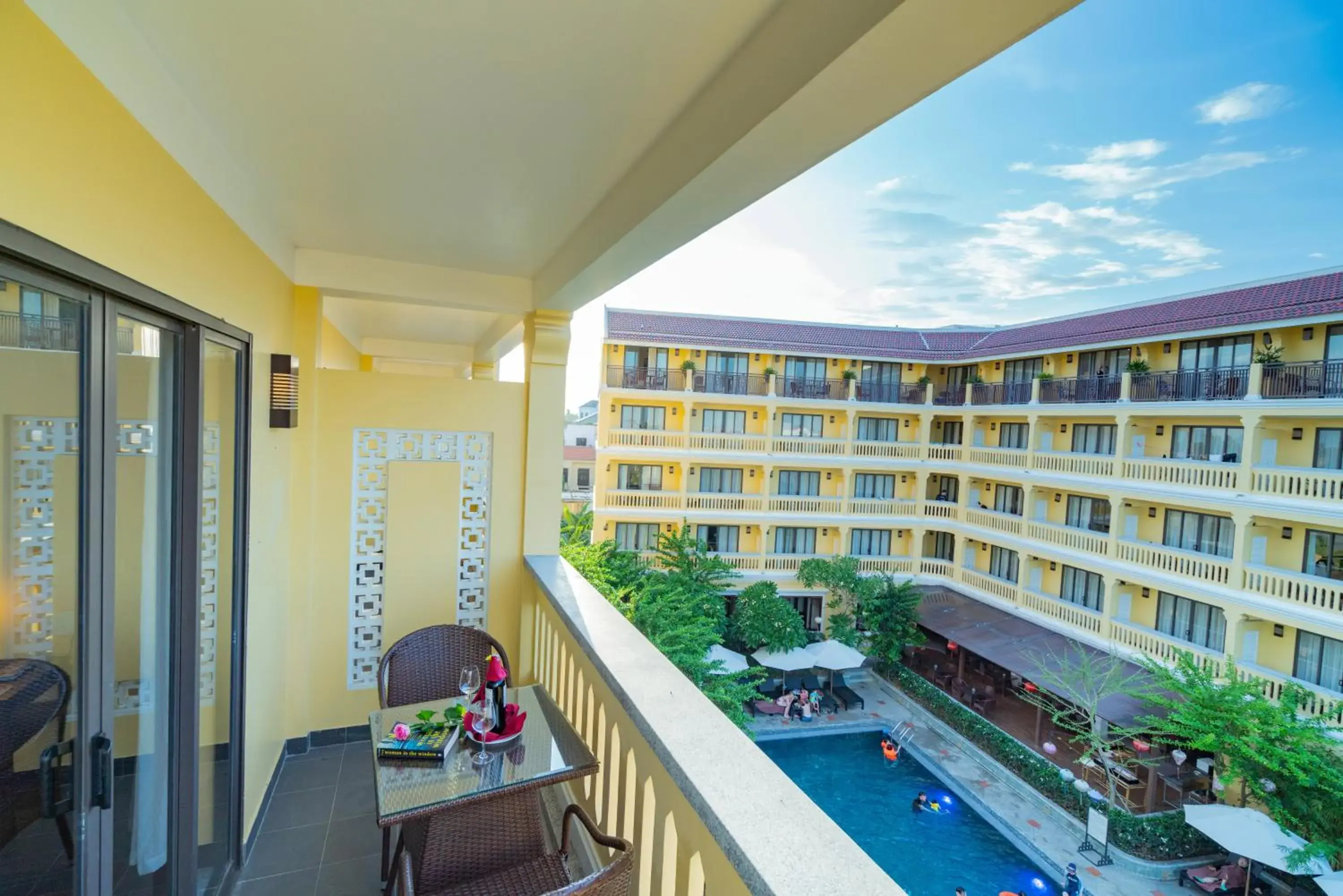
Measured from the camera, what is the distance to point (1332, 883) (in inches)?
270

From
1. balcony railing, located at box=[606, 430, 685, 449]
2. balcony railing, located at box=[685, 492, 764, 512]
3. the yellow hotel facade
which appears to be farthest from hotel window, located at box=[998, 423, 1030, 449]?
balcony railing, located at box=[606, 430, 685, 449]

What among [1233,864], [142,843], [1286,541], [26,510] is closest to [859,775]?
[1233,864]

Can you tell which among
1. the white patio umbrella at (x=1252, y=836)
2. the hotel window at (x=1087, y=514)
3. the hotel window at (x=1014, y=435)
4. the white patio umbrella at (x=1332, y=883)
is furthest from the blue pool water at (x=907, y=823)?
the hotel window at (x=1014, y=435)

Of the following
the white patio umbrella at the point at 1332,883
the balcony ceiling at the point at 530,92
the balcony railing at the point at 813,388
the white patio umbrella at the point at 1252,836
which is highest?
the balcony railing at the point at 813,388

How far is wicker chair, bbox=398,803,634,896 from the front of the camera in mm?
1410

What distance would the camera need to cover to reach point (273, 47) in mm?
1445

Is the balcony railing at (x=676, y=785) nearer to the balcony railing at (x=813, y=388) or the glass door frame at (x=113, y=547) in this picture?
the glass door frame at (x=113, y=547)

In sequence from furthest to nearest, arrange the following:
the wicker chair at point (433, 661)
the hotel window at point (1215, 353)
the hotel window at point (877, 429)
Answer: the hotel window at point (877, 429) < the hotel window at point (1215, 353) < the wicker chair at point (433, 661)

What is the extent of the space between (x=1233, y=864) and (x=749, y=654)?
8.33 metres

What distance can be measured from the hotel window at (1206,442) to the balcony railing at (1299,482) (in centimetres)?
67

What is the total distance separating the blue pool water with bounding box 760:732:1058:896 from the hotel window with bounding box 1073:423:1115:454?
828 centimetres

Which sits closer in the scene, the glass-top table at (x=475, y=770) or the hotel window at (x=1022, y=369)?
the glass-top table at (x=475, y=770)

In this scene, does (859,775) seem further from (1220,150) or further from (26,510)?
(1220,150)

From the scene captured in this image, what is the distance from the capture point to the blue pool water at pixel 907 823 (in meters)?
8.02
